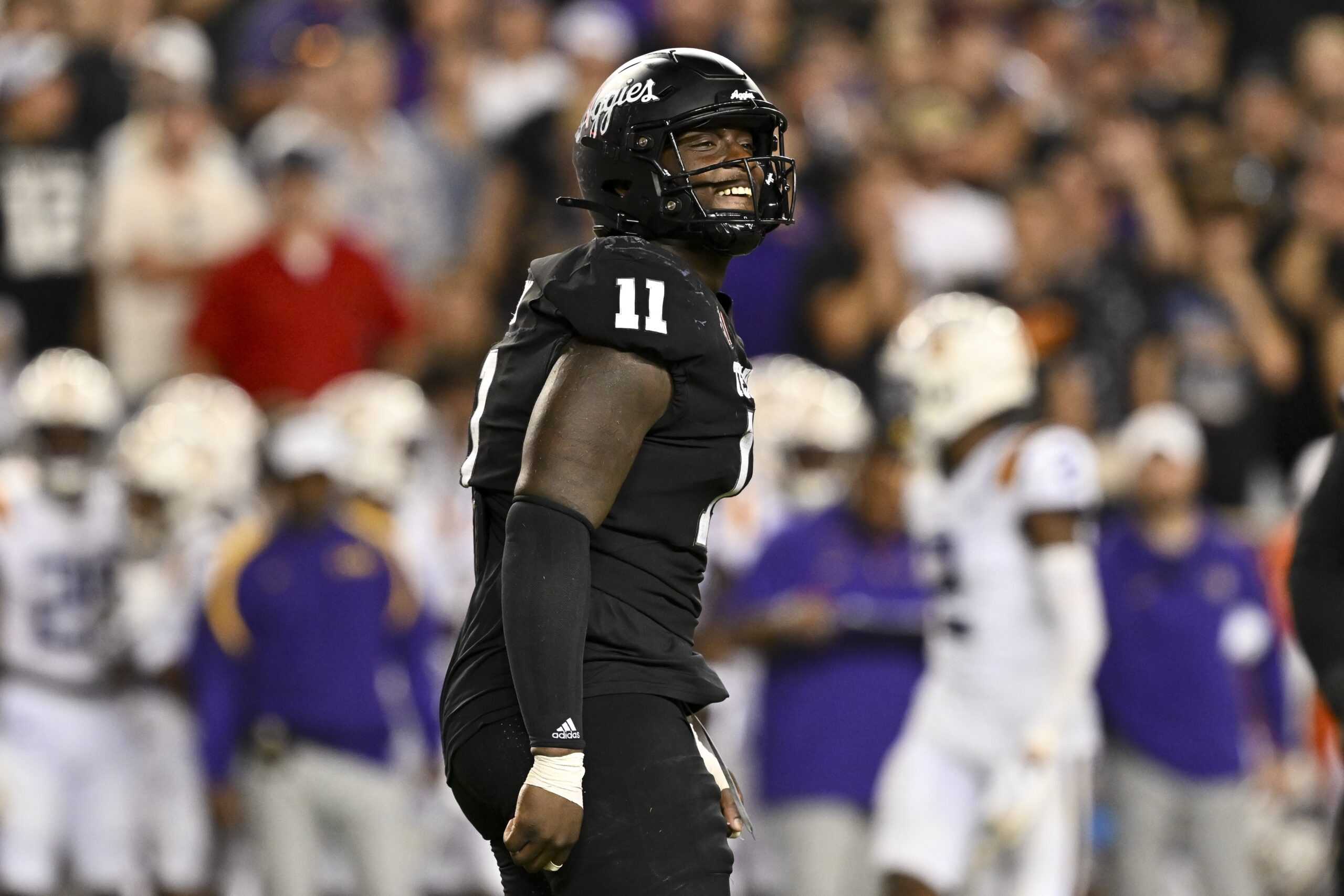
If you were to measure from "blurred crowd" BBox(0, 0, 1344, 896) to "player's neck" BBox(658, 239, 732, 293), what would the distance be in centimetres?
420

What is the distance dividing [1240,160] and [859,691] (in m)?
4.59

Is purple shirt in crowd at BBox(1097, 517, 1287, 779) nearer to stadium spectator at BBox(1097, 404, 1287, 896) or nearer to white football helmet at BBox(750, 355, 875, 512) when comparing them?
stadium spectator at BBox(1097, 404, 1287, 896)

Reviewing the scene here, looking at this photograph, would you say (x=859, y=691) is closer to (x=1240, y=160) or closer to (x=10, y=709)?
(x=10, y=709)

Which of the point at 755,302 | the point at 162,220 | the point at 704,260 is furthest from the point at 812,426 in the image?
the point at 704,260

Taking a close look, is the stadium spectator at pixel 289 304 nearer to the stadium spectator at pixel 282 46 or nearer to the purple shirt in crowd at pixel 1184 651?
the stadium spectator at pixel 282 46

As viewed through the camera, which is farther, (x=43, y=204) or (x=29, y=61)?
(x=29, y=61)

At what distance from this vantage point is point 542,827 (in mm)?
2896

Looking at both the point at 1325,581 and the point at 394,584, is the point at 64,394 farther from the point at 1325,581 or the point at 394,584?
the point at 1325,581

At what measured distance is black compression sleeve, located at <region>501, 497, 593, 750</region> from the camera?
116 inches

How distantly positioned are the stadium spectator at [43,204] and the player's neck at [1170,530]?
466 cm

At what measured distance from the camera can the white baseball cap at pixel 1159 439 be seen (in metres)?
8.12

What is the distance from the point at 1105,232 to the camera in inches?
406

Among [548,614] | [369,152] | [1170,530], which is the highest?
[369,152]

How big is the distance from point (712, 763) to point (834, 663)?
15.0 feet
